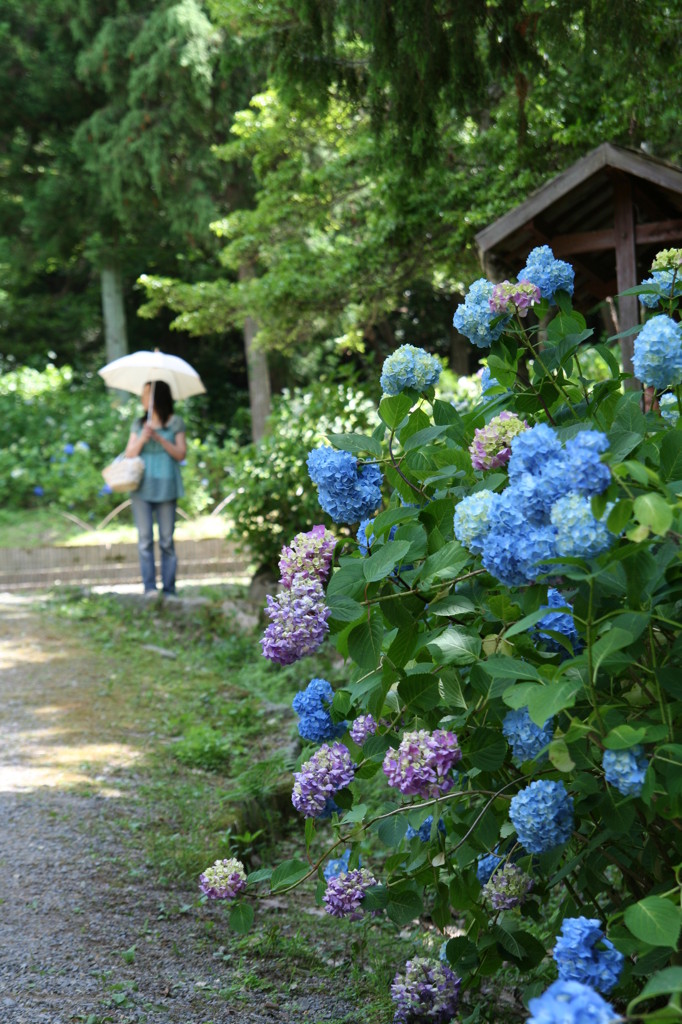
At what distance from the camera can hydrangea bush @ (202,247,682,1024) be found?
1.46 m

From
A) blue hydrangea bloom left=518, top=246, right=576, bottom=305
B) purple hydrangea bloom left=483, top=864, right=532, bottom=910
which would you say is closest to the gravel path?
purple hydrangea bloom left=483, top=864, right=532, bottom=910

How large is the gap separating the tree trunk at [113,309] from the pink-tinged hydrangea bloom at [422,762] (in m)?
16.3

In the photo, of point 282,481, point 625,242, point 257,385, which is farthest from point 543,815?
point 257,385

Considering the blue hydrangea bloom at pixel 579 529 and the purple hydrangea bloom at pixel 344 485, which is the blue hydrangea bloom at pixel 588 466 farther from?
the purple hydrangea bloom at pixel 344 485

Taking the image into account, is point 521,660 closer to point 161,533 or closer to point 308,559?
point 308,559

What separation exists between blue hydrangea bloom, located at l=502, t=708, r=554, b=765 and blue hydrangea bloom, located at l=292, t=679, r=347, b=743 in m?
0.50

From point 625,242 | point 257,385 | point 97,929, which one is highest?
point 257,385

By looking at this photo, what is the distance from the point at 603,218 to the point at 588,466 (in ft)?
17.5

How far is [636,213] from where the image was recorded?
19.4 ft

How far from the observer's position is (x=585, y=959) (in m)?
1.52

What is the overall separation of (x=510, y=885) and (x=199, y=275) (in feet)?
57.6

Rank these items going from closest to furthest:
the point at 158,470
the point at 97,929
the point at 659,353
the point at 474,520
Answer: the point at 474,520 → the point at 659,353 → the point at 97,929 → the point at 158,470

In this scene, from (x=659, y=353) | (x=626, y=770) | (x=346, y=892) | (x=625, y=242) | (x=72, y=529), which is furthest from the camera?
(x=72, y=529)

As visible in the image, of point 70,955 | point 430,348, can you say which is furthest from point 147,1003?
point 430,348
